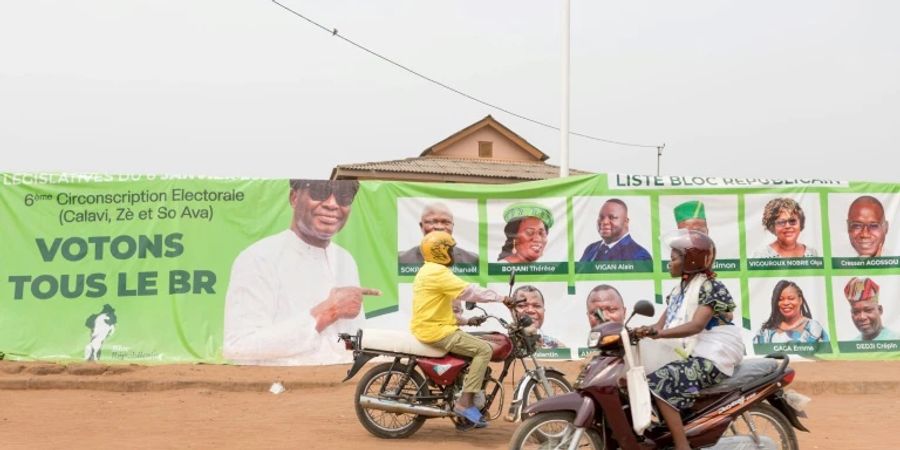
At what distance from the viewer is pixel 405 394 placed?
7.38 meters

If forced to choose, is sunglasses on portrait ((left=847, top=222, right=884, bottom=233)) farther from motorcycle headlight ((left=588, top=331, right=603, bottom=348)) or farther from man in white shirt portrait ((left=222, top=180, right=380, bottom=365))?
motorcycle headlight ((left=588, top=331, right=603, bottom=348))

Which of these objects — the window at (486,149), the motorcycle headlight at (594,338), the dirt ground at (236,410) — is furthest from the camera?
the window at (486,149)

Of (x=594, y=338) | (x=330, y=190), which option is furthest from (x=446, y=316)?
(x=330, y=190)

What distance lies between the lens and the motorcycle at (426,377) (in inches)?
286

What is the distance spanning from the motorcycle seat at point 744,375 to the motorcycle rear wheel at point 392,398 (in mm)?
2664

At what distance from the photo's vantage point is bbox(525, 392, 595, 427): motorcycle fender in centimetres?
529

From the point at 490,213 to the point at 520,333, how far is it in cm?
406

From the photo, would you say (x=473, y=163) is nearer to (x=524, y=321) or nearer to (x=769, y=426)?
(x=524, y=321)

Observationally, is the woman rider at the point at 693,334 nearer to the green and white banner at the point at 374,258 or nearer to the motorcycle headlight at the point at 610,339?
the motorcycle headlight at the point at 610,339

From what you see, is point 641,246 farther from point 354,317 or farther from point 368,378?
point 368,378

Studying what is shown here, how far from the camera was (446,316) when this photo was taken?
7324 millimetres

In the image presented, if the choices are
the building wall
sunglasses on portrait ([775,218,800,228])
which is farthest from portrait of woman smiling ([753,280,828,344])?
the building wall

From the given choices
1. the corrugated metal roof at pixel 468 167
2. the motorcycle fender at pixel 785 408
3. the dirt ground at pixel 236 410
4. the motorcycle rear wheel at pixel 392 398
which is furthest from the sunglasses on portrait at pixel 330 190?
the corrugated metal roof at pixel 468 167

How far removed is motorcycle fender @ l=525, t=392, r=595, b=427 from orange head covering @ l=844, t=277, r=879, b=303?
296 inches
